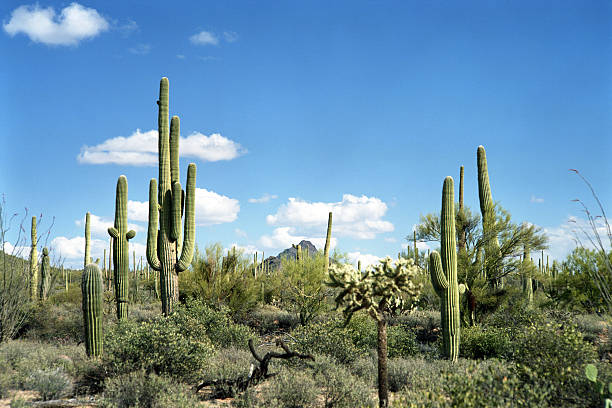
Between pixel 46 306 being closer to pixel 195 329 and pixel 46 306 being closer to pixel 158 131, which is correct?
pixel 158 131

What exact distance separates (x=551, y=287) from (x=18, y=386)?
1927 centimetres

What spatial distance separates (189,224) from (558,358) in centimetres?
1098

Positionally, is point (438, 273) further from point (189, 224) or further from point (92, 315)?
point (92, 315)

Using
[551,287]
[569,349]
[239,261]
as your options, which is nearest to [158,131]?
[239,261]

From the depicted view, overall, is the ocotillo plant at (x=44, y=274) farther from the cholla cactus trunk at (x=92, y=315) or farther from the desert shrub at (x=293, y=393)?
the desert shrub at (x=293, y=393)

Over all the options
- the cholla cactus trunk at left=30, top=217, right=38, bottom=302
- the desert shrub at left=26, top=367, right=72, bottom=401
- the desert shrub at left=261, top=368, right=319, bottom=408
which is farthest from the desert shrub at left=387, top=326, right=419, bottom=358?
the cholla cactus trunk at left=30, top=217, right=38, bottom=302

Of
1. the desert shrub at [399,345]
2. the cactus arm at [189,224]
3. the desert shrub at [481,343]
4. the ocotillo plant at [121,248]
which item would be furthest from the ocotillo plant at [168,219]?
the desert shrub at [481,343]

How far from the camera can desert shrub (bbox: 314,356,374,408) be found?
8.17 meters

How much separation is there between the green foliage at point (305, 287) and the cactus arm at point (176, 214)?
6.49 metres

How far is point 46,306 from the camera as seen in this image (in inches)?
692

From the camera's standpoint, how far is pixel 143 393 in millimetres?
7945

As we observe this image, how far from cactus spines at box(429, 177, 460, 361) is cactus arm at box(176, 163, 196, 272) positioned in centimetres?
720

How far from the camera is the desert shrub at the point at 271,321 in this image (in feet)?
64.6

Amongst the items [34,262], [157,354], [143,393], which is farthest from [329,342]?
[34,262]
